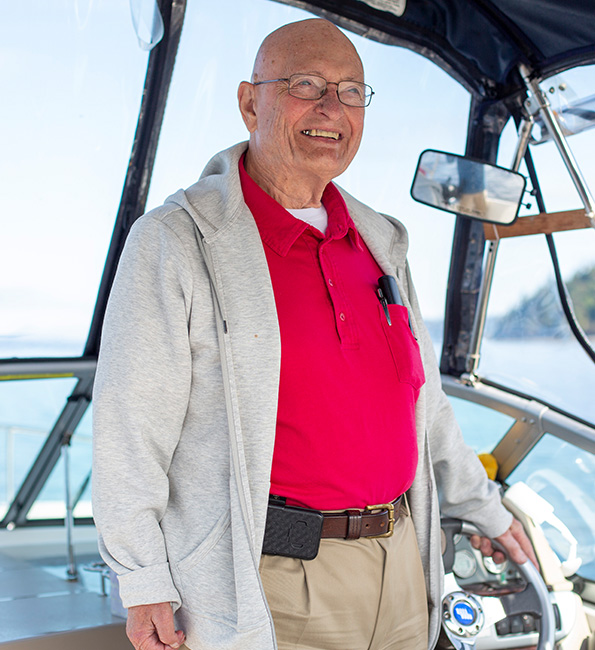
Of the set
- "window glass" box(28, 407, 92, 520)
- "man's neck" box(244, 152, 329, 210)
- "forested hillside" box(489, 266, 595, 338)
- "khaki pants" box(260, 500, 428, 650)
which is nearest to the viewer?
"khaki pants" box(260, 500, 428, 650)

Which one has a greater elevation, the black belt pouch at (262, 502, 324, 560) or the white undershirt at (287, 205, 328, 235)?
the white undershirt at (287, 205, 328, 235)

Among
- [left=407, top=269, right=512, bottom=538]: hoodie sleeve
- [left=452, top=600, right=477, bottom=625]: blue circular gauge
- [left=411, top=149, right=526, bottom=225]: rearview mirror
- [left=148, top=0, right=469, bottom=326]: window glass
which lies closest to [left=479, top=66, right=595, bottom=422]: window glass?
[left=411, top=149, right=526, bottom=225]: rearview mirror

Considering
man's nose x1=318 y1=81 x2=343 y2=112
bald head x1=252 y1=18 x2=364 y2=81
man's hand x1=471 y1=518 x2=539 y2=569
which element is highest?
bald head x1=252 y1=18 x2=364 y2=81

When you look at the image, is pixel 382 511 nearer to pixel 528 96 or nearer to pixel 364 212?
pixel 364 212

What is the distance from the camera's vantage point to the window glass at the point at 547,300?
9.61ft

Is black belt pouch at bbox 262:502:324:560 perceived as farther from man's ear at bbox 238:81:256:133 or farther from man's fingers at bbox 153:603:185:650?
man's ear at bbox 238:81:256:133

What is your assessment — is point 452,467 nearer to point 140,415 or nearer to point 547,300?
point 140,415

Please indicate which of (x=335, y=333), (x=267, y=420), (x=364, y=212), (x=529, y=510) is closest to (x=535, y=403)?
(x=529, y=510)

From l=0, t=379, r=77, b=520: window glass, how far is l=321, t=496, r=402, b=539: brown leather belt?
2.42 m

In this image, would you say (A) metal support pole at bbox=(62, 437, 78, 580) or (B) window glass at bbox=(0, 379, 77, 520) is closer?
(A) metal support pole at bbox=(62, 437, 78, 580)

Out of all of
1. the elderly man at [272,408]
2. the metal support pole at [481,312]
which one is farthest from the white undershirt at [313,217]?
the metal support pole at [481,312]

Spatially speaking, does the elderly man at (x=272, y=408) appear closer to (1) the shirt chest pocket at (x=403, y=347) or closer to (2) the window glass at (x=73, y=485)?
(1) the shirt chest pocket at (x=403, y=347)

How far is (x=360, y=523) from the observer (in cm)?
165

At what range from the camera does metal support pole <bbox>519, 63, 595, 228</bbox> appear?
262 centimetres
